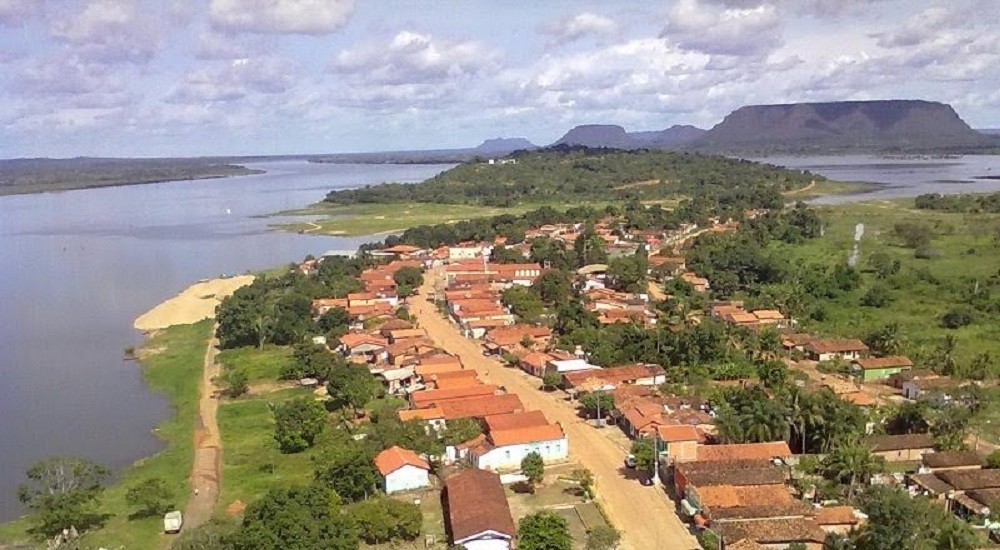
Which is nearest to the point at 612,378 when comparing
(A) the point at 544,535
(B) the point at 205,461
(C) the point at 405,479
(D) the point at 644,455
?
(D) the point at 644,455

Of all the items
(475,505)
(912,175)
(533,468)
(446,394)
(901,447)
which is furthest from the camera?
(912,175)

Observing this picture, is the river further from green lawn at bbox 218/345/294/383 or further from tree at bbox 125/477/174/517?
tree at bbox 125/477/174/517

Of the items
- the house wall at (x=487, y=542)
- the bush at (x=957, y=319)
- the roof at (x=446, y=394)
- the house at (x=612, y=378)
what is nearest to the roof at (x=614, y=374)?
the house at (x=612, y=378)

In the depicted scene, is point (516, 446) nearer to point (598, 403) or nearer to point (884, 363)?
point (598, 403)

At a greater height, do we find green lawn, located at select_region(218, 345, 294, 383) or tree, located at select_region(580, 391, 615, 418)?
tree, located at select_region(580, 391, 615, 418)

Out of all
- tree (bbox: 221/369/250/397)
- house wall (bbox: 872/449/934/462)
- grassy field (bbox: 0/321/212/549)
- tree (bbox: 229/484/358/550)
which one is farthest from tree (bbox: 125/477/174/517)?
house wall (bbox: 872/449/934/462)

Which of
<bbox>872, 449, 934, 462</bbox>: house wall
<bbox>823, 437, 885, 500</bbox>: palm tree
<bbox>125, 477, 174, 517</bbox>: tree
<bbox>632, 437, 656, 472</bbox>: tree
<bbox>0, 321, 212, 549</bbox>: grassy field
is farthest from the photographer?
<bbox>872, 449, 934, 462</bbox>: house wall

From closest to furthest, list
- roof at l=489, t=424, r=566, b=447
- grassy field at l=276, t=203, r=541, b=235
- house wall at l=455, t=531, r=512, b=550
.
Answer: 1. house wall at l=455, t=531, r=512, b=550
2. roof at l=489, t=424, r=566, b=447
3. grassy field at l=276, t=203, r=541, b=235
